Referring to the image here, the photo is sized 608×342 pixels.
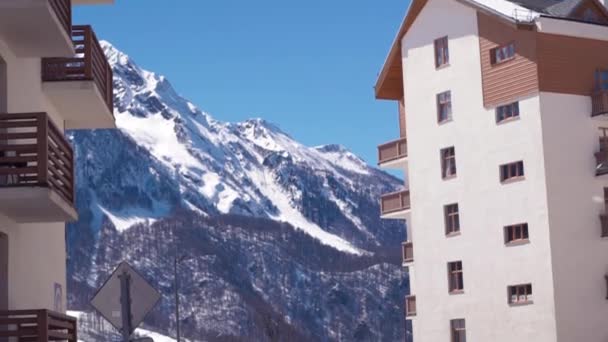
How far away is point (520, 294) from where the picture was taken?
61.4 metres

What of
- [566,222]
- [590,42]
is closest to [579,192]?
[566,222]

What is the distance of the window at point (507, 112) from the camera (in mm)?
63312

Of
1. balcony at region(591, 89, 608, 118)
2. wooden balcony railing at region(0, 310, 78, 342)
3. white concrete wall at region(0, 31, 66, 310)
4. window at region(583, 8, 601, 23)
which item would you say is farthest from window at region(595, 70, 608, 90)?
wooden balcony railing at region(0, 310, 78, 342)

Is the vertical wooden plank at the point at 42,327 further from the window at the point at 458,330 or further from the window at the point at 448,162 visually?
the window at the point at 448,162

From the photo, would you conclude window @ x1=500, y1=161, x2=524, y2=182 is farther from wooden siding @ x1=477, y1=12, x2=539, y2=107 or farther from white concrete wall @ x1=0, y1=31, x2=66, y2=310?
white concrete wall @ x1=0, y1=31, x2=66, y2=310

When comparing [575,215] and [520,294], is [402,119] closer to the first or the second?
[575,215]

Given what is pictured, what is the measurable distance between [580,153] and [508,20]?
702 centimetres

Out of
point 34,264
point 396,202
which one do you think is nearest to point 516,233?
point 396,202

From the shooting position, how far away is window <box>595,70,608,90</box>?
207 ft

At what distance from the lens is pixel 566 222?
60.7 m

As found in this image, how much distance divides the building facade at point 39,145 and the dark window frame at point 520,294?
106 ft

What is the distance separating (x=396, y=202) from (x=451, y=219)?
6352mm

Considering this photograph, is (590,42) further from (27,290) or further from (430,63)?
(27,290)

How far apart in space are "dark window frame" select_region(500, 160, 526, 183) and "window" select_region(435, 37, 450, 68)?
697cm
